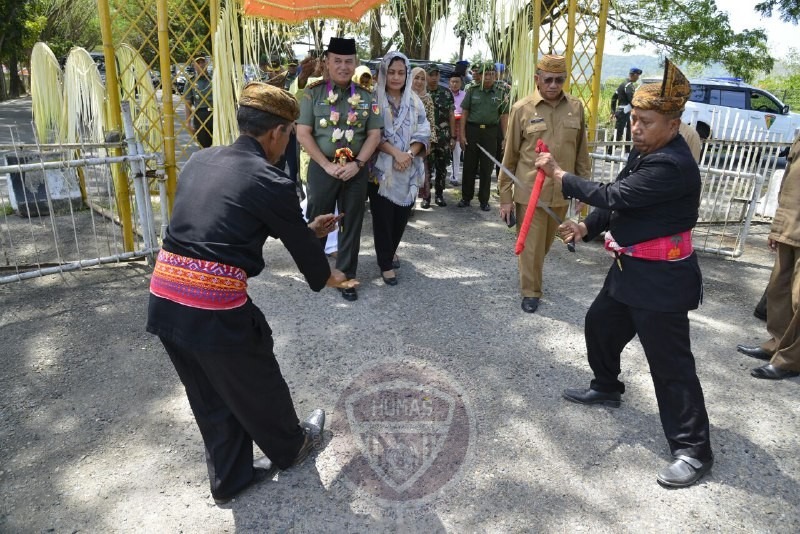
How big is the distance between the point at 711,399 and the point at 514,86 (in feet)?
12.2

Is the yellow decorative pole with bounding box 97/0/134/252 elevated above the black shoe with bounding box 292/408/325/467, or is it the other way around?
the yellow decorative pole with bounding box 97/0/134/252

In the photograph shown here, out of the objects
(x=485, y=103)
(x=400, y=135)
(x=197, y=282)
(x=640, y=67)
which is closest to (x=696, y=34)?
(x=640, y=67)

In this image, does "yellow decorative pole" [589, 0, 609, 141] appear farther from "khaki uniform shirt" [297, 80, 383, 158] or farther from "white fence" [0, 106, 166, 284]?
"white fence" [0, 106, 166, 284]

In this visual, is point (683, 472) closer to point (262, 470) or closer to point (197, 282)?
point (262, 470)

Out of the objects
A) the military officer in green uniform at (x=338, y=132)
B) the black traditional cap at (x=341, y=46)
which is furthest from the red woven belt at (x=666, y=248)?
the black traditional cap at (x=341, y=46)

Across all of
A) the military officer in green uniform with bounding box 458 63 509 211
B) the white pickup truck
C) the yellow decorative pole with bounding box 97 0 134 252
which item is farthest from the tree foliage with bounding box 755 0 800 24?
the yellow decorative pole with bounding box 97 0 134 252

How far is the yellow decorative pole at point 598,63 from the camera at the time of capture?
601 cm

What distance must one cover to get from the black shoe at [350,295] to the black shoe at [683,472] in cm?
260

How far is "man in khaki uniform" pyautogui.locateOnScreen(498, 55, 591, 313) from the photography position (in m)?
4.25

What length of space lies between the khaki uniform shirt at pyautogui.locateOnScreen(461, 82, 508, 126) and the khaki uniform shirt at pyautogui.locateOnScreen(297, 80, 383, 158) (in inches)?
123

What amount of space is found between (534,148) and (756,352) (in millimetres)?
2051

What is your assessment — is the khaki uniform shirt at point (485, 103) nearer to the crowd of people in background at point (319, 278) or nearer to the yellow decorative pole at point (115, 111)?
the crowd of people in background at point (319, 278)

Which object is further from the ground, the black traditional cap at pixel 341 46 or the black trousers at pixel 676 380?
the black traditional cap at pixel 341 46

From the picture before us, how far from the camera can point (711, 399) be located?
3.38m
